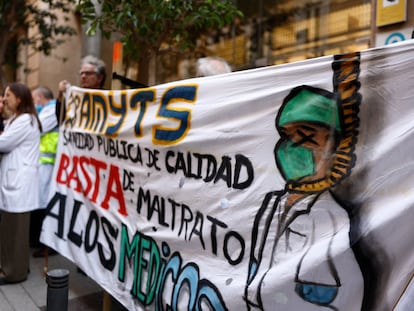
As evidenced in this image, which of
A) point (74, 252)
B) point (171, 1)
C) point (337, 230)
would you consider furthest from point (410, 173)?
point (171, 1)

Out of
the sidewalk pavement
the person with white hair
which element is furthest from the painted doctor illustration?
the sidewalk pavement

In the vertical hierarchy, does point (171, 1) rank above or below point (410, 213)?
above

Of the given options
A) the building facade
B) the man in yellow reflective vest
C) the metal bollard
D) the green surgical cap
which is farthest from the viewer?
the man in yellow reflective vest

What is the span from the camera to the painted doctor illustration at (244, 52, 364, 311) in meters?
1.72

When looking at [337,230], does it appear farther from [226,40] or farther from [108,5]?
[226,40]

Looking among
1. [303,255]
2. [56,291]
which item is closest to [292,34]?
[56,291]

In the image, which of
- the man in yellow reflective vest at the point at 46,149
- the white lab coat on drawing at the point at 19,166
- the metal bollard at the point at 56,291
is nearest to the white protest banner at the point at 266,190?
the metal bollard at the point at 56,291

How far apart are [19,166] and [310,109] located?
9.49 ft

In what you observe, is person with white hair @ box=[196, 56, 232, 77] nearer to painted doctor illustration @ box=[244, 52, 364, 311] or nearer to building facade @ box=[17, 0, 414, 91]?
building facade @ box=[17, 0, 414, 91]

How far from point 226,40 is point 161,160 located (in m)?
5.97

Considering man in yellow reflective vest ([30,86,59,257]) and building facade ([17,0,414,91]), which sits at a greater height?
building facade ([17,0,414,91])

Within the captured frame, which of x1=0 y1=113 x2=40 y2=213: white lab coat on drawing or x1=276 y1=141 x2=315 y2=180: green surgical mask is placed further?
x1=0 y1=113 x2=40 y2=213: white lab coat on drawing

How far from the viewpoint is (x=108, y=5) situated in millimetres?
4230

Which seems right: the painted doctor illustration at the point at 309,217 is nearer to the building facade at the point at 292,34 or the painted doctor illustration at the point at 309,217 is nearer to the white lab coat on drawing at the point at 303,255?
the white lab coat on drawing at the point at 303,255
